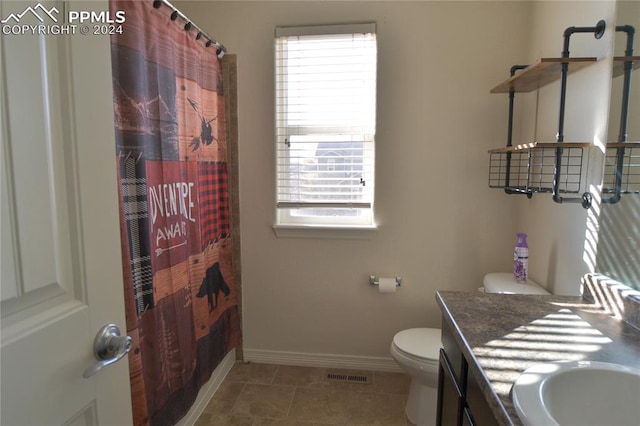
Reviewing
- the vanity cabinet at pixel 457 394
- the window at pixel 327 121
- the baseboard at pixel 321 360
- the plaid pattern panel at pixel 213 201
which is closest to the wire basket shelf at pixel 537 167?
the window at pixel 327 121

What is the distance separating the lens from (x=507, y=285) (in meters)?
1.88

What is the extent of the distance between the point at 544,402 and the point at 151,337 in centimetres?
133

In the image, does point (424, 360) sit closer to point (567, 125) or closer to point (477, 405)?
point (477, 405)

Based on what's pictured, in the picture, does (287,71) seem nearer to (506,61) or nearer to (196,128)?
(196,128)

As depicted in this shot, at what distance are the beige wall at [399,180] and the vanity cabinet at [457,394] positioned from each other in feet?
3.15

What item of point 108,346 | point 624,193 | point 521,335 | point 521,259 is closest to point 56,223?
point 108,346

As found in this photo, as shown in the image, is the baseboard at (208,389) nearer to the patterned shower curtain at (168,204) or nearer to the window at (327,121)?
the patterned shower curtain at (168,204)

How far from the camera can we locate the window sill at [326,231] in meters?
2.27

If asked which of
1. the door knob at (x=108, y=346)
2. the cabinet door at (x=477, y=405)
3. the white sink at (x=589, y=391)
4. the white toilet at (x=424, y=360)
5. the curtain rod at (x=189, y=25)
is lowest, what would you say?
the white toilet at (x=424, y=360)

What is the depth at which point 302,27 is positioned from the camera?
2.19 meters

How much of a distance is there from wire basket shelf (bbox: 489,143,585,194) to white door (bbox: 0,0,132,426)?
1546 mm

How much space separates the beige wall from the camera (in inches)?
83.7

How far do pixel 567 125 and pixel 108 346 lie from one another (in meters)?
1.89

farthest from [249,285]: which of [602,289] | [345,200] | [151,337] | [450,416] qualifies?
[602,289]
